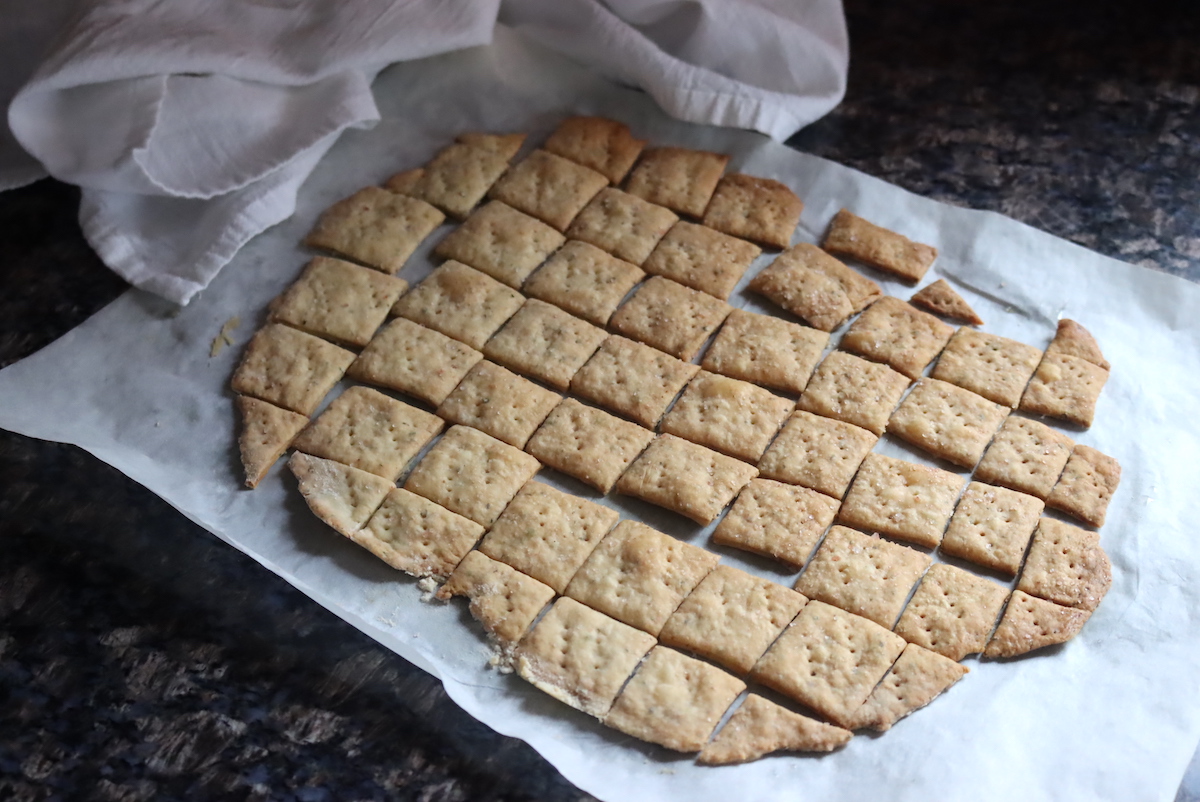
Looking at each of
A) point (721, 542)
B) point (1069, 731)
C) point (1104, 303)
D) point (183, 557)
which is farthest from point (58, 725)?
point (1104, 303)

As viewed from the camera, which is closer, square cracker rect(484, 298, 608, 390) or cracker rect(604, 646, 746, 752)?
cracker rect(604, 646, 746, 752)

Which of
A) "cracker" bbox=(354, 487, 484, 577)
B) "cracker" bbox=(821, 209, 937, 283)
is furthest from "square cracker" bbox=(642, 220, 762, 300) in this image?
"cracker" bbox=(354, 487, 484, 577)

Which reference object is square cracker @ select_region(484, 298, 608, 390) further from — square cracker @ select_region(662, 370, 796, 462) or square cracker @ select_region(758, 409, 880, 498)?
square cracker @ select_region(758, 409, 880, 498)

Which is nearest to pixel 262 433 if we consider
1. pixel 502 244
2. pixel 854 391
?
pixel 502 244

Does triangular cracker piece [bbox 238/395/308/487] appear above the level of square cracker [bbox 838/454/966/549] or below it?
below

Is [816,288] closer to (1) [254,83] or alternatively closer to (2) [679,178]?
(2) [679,178]

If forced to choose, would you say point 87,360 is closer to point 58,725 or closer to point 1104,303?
point 58,725
